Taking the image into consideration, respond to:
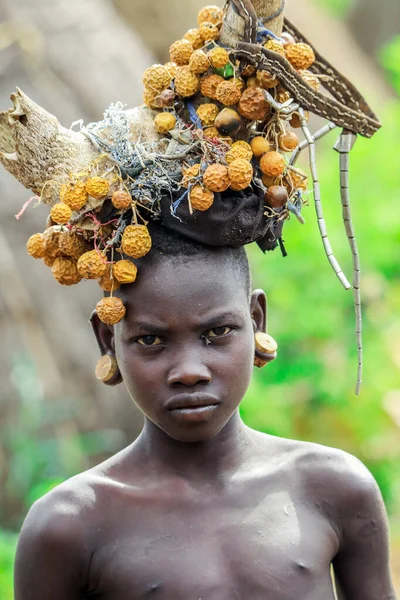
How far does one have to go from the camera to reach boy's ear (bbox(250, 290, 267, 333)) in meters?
2.69

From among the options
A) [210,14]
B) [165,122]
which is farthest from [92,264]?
[210,14]

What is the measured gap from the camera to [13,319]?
253 inches

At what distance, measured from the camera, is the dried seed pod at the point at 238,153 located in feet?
7.59

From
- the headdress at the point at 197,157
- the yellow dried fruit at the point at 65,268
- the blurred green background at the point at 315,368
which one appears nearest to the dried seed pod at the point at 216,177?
the headdress at the point at 197,157

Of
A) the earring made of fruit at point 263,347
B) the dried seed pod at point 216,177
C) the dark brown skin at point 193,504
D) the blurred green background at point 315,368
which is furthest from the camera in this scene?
the blurred green background at point 315,368

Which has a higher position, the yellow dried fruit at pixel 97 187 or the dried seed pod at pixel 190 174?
the yellow dried fruit at pixel 97 187

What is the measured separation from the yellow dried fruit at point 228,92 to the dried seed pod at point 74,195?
415 millimetres

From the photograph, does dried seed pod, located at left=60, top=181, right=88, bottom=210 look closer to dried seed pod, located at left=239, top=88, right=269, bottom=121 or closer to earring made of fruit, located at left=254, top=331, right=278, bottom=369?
dried seed pod, located at left=239, top=88, right=269, bottom=121

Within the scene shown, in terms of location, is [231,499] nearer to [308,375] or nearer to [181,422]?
[181,422]

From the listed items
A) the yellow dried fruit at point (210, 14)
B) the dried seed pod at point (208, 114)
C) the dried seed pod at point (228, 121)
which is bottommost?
the dried seed pod at point (228, 121)

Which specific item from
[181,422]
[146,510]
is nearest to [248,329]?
[181,422]

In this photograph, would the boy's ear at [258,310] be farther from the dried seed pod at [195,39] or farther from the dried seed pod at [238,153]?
the dried seed pod at [195,39]

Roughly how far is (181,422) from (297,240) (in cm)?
364

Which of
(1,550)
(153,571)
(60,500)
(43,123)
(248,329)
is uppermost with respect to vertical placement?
(43,123)
